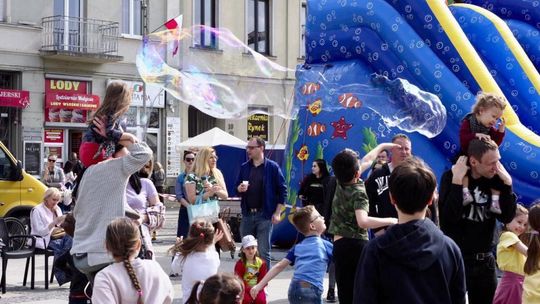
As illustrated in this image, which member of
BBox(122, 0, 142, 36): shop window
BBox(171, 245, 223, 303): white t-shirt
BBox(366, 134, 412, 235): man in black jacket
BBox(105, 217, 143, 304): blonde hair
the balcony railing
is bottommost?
BBox(171, 245, 223, 303): white t-shirt

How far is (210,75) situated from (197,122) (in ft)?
57.8

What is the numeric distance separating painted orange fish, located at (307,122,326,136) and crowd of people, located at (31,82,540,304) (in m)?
4.82

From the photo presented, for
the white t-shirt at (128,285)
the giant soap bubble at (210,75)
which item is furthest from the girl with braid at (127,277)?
the giant soap bubble at (210,75)

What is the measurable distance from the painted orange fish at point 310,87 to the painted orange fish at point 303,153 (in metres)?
0.77

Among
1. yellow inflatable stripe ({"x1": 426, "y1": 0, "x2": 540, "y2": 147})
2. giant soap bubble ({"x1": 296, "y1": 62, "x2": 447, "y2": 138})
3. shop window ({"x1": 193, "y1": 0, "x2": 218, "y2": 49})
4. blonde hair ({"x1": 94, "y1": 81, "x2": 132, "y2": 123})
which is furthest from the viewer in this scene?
shop window ({"x1": 193, "y1": 0, "x2": 218, "y2": 49})

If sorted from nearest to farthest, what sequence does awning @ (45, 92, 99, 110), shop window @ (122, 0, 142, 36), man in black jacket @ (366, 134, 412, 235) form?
1. man in black jacket @ (366, 134, 412, 235)
2. awning @ (45, 92, 99, 110)
3. shop window @ (122, 0, 142, 36)

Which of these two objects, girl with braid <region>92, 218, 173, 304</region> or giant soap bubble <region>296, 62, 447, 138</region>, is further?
giant soap bubble <region>296, 62, 447, 138</region>

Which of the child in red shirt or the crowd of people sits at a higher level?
the child in red shirt

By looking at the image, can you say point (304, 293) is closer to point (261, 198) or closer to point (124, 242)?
point (124, 242)

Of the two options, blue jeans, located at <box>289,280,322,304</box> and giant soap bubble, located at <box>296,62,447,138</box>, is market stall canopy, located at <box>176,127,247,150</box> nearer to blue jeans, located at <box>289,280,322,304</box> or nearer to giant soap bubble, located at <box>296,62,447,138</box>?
giant soap bubble, located at <box>296,62,447,138</box>

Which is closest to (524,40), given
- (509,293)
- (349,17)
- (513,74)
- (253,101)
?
(513,74)

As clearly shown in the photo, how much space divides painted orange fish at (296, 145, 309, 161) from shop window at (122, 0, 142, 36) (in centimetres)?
1561

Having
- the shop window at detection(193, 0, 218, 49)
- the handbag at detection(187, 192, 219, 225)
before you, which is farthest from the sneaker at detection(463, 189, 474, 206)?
the shop window at detection(193, 0, 218, 49)

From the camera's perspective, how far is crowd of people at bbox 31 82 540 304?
12.0 feet
